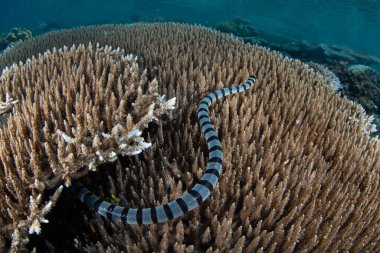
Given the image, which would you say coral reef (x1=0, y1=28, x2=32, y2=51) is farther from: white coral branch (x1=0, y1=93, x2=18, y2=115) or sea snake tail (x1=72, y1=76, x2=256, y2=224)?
sea snake tail (x1=72, y1=76, x2=256, y2=224)

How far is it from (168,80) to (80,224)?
210 centimetres

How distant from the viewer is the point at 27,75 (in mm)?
3094

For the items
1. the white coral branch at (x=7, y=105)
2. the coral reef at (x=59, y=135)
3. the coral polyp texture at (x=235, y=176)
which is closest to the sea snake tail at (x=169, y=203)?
the coral polyp texture at (x=235, y=176)

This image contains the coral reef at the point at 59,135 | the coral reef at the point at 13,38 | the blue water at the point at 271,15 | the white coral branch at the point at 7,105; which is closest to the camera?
the coral reef at the point at 59,135

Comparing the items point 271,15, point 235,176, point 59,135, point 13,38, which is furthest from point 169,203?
point 271,15

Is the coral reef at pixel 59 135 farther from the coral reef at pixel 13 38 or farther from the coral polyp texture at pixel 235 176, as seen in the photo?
the coral reef at pixel 13 38

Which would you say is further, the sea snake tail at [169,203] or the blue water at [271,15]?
the blue water at [271,15]

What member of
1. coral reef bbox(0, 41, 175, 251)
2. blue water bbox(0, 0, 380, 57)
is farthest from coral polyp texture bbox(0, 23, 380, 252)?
blue water bbox(0, 0, 380, 57)

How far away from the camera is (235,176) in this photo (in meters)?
2.39

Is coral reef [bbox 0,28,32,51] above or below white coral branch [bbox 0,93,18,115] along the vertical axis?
below

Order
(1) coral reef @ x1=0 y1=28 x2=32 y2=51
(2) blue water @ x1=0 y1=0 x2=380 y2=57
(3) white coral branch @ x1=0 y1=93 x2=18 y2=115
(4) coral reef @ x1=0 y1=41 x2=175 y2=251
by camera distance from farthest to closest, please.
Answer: (2) blue water @ x1=0 y1=0 x2=380 y2=57, (1) coral reef @ x1=0 y1=28 x2=32 y2=51, (3) white coral branch @ x1=0 y1=93 x2=18 y2=115, (4) coral reef @ x1=0 y1=41 x2=175 y2=251

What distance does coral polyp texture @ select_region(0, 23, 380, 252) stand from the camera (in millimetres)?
1964

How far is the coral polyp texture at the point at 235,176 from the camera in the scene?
1964mm

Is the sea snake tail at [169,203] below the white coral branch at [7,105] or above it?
below
